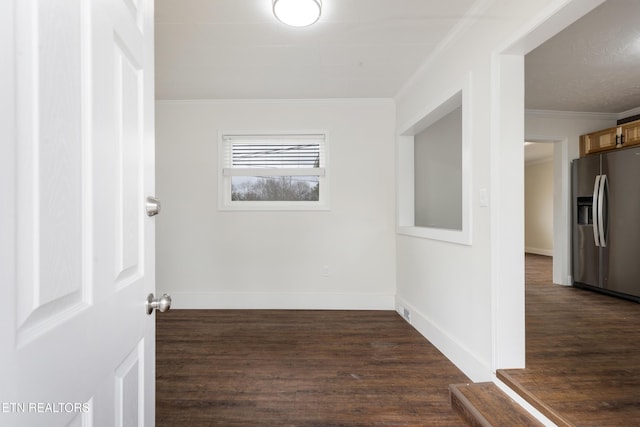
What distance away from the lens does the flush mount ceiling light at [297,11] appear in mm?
1968

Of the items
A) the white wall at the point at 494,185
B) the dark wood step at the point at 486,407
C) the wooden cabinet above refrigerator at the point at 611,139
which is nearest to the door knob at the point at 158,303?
the dark wood step at the point at 486,407

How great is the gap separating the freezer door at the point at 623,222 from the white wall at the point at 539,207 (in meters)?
4.16

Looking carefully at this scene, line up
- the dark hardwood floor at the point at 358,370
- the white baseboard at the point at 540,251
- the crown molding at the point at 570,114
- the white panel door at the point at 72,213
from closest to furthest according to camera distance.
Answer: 1. the white panel door at the point at 72,213
2. the dark hardwood floor at the point at 358,370
3. the crown molding at the point at 570,114
4. the white baseboard at the point at 540,251

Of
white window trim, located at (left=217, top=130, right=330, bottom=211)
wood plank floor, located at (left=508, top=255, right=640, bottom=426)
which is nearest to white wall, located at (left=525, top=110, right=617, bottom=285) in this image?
wood plank floor, located at (left=508, top=255, right=640, bottom=426)

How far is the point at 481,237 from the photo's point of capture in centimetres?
204

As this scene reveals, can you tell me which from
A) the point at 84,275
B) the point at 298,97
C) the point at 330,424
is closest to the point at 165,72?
the point at 298,97

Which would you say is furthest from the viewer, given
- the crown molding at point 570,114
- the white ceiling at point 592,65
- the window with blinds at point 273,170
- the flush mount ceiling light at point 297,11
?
the crown molding at point 570,114

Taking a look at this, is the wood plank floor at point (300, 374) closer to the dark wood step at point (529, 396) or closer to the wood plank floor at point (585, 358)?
the dark wood step at point (529, 396)

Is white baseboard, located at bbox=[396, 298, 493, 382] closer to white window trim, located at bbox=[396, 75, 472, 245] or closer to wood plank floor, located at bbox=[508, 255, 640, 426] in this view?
wood plank floor, located at bbox=[508, 255, 640, 426]

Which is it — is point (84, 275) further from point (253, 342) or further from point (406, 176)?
point (406, 176)

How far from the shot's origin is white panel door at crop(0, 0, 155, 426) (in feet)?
1.41

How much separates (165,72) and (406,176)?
Answer: 8.74 feet

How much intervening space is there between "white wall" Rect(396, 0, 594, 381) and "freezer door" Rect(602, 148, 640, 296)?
2.91 meters

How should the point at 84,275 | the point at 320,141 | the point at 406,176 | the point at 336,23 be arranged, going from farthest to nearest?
1. the point at 320,141
2. the point at 406,176
3. the point at 336,23
4. the point at 84,275
